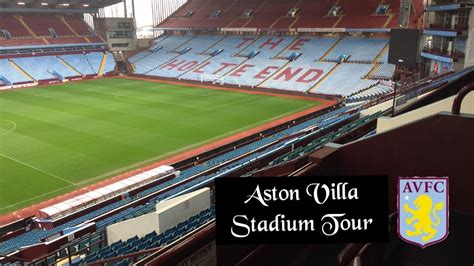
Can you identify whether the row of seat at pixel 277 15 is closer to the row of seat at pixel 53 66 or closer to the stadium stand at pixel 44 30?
the stadium stand at pixel 44 30

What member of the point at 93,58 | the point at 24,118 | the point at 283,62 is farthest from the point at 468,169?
the point at 93,58

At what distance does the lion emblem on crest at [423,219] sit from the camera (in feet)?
13.3

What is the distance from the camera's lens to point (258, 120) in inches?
1084

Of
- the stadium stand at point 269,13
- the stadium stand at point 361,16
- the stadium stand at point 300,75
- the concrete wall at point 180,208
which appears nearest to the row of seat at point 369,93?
the stadium stand at point 300,75

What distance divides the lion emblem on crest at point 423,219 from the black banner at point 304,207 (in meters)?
0.45

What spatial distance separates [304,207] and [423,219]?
1347 mm

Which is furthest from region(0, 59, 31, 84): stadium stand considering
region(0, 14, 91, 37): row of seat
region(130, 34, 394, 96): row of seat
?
region(130, 34, 394, 96): row of seat

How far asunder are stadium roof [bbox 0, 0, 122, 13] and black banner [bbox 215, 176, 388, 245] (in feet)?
185

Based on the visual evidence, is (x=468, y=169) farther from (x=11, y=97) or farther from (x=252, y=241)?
(x=11, y=97)

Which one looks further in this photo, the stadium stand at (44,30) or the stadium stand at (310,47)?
the stadium stand at (44,30)

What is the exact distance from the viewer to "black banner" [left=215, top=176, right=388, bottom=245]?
379 centimetres

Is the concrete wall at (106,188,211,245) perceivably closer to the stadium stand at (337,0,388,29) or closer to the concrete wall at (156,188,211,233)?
the concrete wall at (156,188,211,233)

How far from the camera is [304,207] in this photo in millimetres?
3830

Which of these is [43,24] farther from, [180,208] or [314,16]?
[180,208]
